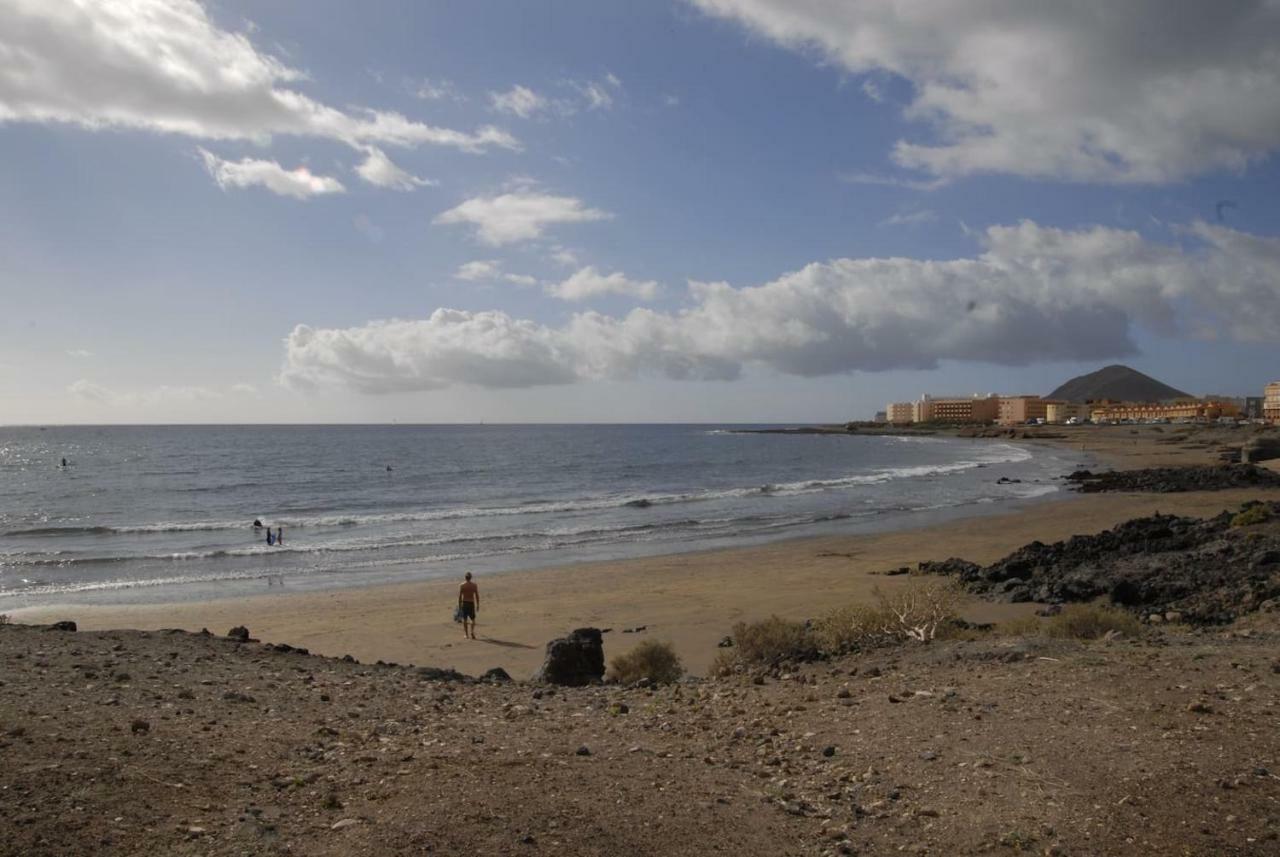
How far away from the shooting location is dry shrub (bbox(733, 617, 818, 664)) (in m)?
10.7

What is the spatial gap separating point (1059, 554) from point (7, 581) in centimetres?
2900

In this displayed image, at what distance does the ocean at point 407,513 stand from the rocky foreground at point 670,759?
16.4 m

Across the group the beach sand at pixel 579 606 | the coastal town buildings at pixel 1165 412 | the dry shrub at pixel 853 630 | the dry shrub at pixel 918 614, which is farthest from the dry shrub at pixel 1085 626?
the coastal town buildings at pixel 1165 412

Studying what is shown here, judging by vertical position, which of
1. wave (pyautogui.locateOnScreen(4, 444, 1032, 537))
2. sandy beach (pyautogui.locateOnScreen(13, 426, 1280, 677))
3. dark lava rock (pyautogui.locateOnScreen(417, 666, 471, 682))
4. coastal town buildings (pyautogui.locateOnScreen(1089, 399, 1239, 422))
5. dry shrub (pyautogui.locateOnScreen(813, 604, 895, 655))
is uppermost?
coastal town buildings (pyautogui.locateOnScreen(1089, 399, 1239, 422))

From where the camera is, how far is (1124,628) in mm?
10703

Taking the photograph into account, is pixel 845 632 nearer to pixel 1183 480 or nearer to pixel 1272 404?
pixel 1183 480

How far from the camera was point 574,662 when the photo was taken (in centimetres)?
1109

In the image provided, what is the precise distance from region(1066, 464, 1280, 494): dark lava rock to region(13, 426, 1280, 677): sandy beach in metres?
14.4

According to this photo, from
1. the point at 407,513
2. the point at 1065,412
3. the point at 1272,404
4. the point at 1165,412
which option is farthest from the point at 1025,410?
the point at 407,513

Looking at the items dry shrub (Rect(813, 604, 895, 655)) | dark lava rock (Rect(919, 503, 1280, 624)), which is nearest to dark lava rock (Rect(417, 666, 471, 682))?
dry shrub (Rect(813, 604, 895, 655))

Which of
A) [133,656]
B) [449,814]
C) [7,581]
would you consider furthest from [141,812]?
[7,581]

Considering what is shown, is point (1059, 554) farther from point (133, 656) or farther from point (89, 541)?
point (89, 541)

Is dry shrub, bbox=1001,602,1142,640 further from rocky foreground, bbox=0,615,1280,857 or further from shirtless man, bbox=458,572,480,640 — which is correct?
shirtless man, bbox=458,572,480,640

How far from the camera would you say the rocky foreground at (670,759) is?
4945 millimetres
